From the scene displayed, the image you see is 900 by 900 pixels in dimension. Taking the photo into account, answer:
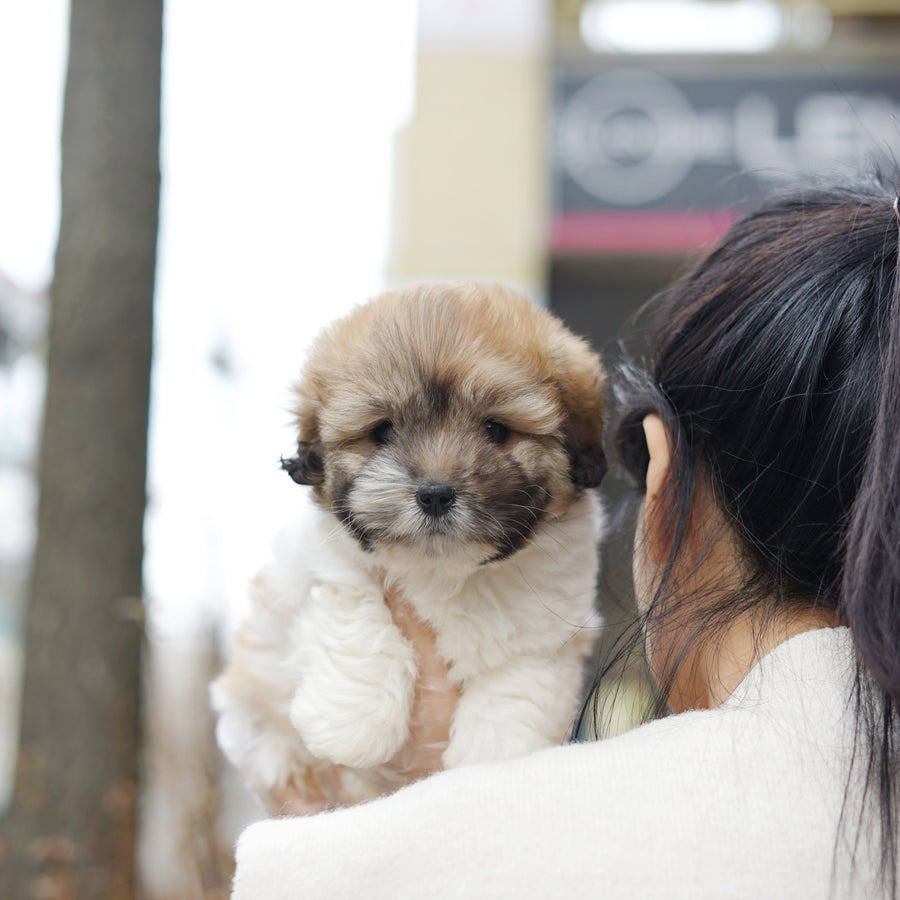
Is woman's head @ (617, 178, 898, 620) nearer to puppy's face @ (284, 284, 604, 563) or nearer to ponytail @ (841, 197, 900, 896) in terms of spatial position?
ponytail @ (841, 197, 900, 896)

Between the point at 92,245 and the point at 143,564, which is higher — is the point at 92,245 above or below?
above

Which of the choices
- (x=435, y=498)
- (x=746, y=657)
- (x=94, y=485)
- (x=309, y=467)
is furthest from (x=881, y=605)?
(x=94, y=485)

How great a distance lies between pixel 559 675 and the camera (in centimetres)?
196

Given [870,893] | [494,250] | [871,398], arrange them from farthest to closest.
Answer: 1. [494,250]
2. [871,398]
3. [870,893]

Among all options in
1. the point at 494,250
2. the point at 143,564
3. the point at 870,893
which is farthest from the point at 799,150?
the point at 870,893

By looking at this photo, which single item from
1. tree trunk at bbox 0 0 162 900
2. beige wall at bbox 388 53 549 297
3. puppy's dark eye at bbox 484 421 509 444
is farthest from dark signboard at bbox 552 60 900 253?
puppy's dark eye at bbox 484 421 509 444

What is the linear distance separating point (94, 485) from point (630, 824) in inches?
91.8

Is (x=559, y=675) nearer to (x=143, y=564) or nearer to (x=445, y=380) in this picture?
(x=445, y=380)

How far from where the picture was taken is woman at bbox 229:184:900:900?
110cm

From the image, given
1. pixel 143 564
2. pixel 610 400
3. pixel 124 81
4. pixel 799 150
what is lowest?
pixel 143 564

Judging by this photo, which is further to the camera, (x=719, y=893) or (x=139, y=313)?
(x=139, y=313)

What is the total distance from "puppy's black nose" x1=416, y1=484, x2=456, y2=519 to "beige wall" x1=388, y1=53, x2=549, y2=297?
476 centimetres

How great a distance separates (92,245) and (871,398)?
2505mm

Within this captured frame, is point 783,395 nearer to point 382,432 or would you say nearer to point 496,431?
point 496,431
